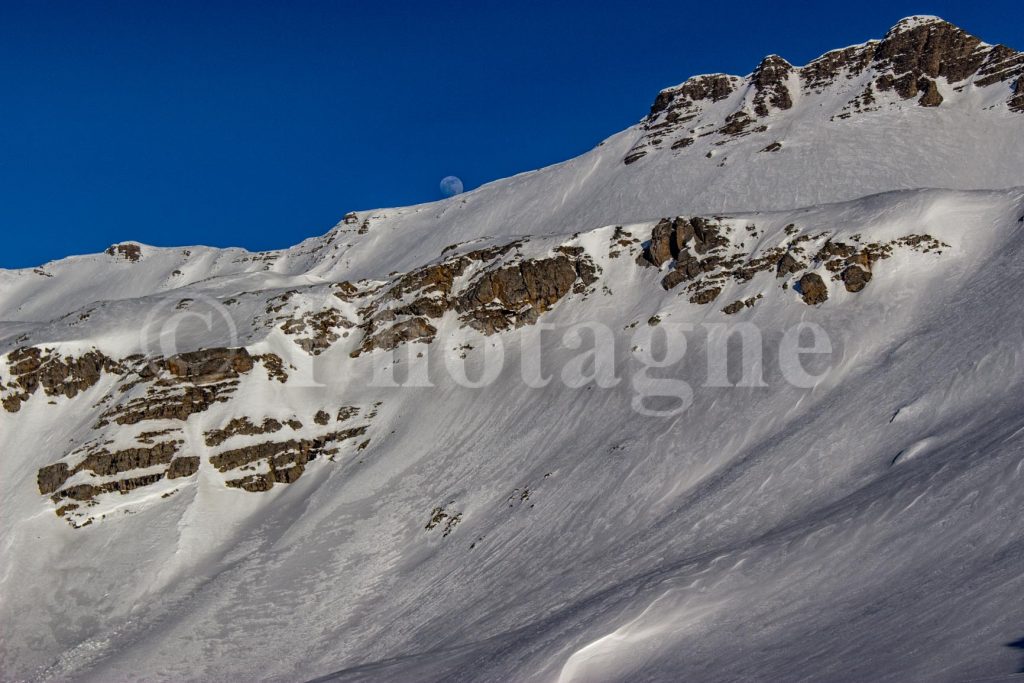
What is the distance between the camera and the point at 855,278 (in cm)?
4678

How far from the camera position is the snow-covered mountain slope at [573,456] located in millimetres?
18797

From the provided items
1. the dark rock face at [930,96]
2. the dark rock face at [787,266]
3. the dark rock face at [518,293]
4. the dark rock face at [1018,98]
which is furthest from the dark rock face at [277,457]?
the dark rock face at [1018,98]

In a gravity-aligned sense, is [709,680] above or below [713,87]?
below

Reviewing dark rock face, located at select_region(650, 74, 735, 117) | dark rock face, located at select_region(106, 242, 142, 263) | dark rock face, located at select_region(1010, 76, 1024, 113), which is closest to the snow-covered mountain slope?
dark rock face, located at select_region(1010, 76, 1024, 113)

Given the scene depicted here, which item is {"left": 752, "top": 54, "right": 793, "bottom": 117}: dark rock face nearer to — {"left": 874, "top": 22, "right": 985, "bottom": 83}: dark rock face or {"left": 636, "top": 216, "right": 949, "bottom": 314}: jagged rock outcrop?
{"left": 874, "top": 22, "right": 985, "bottom": 83}: dark rock face

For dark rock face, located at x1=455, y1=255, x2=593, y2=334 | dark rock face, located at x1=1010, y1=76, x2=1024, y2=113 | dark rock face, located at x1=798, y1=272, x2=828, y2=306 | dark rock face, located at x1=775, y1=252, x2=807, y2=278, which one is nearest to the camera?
dark rock face, located at x1=798, y1=272, x2=828, y2=306

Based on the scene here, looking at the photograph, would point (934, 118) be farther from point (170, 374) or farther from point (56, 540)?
point (56, 540)

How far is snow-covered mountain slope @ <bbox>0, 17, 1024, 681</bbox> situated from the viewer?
61.7ft

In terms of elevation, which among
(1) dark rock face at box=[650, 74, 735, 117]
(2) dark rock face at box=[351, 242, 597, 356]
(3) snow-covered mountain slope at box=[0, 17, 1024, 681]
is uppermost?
(1) dark rock face at box=[650, 74, 735, 117]

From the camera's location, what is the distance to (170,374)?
2392 inches

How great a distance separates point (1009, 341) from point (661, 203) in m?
57.4

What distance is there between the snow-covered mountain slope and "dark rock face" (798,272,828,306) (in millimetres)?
150

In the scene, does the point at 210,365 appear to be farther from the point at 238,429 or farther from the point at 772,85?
the point at 772,85

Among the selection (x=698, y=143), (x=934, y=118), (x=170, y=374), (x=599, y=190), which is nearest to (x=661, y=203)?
(x=599, y=190)
